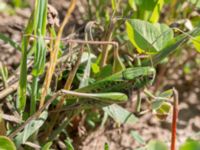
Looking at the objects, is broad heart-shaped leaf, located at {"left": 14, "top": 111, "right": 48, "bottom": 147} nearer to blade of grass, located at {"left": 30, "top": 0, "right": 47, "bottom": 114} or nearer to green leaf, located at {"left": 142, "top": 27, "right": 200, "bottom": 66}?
blade of grass, located at {"left": 30, "top": 0, "right": 47, "bottom": 114}

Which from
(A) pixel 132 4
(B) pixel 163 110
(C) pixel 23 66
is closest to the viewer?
(C) pixel 23 66

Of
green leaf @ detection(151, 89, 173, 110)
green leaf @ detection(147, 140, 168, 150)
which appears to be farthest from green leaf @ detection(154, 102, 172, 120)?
green leaf @ detection(147, 140, 168, 150)

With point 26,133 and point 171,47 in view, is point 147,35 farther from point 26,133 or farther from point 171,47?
point 26,133

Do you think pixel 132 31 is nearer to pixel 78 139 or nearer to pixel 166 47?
pixel 166 47

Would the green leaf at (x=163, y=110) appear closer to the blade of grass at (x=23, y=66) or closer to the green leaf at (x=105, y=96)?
the green leaf at (x=105, y=96)

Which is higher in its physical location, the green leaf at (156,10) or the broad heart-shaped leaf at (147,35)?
the green leaf at (156,10)

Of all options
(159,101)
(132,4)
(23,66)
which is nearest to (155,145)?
(159,101)

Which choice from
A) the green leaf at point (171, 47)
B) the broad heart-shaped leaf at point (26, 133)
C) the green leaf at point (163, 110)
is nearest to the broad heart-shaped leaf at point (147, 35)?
the green leaf at point (171, 47)

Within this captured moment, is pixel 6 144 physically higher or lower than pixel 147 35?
lower

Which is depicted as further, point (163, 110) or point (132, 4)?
point (132, 4)
